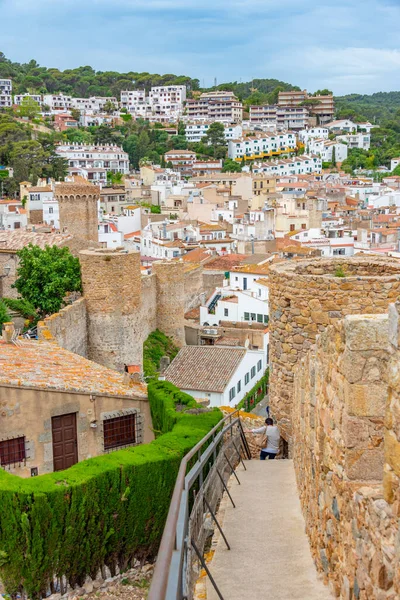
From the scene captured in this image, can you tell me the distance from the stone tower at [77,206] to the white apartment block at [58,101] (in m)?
122

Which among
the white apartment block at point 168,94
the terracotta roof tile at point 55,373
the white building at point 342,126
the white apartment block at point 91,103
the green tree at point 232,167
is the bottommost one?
the terracotta roof tile at point 55,373

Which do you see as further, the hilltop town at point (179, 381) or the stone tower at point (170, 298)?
the stone tower at point (170, 298)

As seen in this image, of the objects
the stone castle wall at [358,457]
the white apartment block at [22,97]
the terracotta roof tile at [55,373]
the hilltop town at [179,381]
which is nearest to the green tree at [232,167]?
the hilltop town at [179,381]

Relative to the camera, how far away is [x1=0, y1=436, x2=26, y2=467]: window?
1172 centimetres

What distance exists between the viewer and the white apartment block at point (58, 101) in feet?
527

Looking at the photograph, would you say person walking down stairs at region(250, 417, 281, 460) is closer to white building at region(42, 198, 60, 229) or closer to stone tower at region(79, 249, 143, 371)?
stone tower at region(79, 249, 143, 371)

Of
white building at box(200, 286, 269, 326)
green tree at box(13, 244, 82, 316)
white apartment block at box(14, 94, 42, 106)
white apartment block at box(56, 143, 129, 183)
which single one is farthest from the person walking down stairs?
white apartment block at box(14, 94, 42, 106)

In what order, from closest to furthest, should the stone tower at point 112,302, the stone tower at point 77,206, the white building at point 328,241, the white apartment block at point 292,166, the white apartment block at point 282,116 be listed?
the stone tower at point 112,302, the stone tower at point 77,206, the white building at point 328,241, the white apartment block at point 292,166, the white apartment block at point 282,116

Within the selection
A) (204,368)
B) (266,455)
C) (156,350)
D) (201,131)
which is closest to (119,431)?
(266,455)

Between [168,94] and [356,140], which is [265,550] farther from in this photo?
[168,94]

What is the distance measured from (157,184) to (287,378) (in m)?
85.0

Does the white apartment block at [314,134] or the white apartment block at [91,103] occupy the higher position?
the white apartment block at [91,103]

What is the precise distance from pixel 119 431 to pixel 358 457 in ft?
29.1

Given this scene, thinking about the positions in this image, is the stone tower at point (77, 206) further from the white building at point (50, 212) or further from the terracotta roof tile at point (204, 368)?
the white building at point (50, 212)
